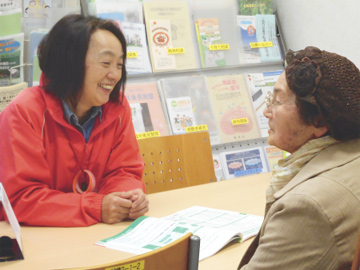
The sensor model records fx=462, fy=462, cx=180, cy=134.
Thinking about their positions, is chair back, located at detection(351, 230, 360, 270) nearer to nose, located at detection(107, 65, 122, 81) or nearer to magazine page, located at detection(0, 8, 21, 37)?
nose, located at detection(107, 65, 122, 81)

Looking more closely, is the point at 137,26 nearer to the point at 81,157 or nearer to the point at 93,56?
the point at 93,56

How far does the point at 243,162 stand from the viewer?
335 centimetres

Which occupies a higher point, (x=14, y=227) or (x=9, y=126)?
(x=9, y=126)

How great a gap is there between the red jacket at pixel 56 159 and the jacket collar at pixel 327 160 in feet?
2.81

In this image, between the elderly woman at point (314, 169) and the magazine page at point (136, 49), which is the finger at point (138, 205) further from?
the magazine page at point (136, 49)

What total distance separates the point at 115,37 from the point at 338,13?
5.80 feet

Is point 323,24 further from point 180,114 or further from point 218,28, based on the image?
point 180,114

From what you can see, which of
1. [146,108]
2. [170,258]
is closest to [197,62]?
[146,108]

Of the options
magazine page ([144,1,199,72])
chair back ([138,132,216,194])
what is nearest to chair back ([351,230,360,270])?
chair back ([138,132,216,194])

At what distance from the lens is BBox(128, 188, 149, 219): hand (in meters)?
1.68

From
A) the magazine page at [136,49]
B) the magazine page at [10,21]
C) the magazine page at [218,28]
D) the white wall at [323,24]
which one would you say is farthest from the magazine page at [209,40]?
the magazine page at [10,21]

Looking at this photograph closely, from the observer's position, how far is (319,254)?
894mm

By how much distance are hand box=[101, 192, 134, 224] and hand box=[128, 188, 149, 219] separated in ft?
0.05

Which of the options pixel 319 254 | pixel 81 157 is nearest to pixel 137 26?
pixel 81 157
